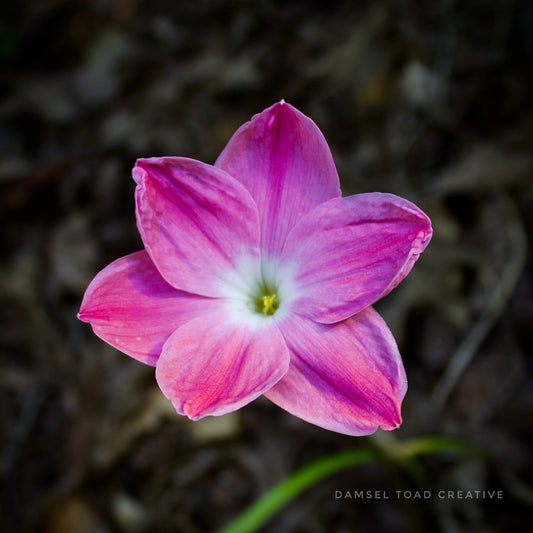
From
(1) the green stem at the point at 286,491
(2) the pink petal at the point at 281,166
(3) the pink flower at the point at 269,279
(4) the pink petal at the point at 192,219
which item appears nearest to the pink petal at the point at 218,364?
(3) the pink flower at the point at 269,279

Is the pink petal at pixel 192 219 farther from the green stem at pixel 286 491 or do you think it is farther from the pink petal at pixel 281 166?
the green stem at pixel 286 491

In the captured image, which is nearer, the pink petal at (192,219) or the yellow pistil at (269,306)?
the pink petal at (192,219)

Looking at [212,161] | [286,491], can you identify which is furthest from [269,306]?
[212,161]

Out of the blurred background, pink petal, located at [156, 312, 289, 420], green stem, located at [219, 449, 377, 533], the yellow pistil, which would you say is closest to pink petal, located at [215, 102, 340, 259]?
the yellow pistil

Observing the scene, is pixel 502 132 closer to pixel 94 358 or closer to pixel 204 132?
pixel 204 132

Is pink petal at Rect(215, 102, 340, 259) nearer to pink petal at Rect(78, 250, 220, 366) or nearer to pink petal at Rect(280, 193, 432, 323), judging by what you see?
pink petal at Rect(280, 193, 432, 323)

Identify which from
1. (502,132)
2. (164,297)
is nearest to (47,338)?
(164,297)
